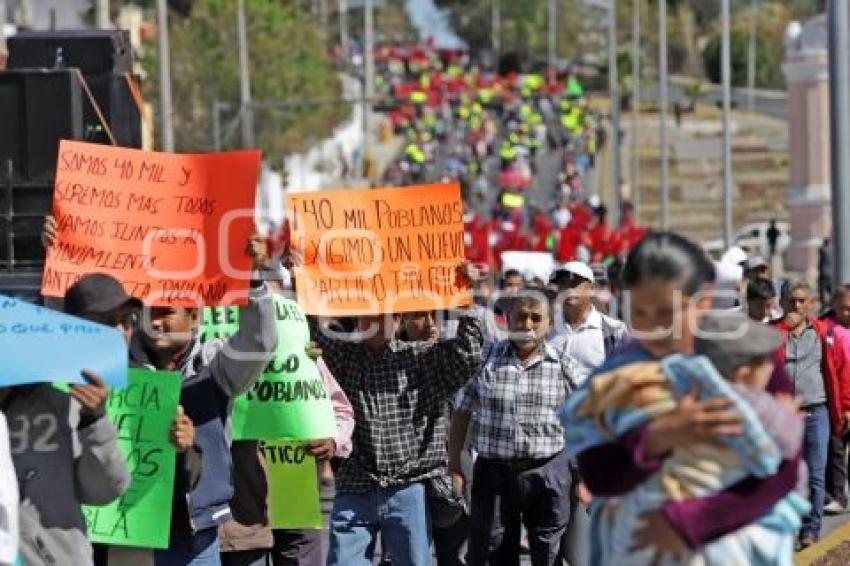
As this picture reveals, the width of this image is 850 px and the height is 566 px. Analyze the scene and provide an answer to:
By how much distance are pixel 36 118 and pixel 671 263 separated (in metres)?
8.19

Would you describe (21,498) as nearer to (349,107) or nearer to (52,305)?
(52,305)

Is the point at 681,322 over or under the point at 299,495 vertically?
over

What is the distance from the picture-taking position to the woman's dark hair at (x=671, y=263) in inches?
240

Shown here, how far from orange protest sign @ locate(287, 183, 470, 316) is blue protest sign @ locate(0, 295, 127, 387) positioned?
10.7 ft

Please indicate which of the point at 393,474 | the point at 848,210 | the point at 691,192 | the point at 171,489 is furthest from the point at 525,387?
the point at 691,192

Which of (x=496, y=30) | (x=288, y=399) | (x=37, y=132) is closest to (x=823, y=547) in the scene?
(x=288, y=399)

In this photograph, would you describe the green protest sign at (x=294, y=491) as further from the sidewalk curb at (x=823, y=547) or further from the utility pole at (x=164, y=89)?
the utility pole at (x=164, y=89)

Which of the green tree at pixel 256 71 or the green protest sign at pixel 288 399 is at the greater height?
the green tree at pixel 256 71

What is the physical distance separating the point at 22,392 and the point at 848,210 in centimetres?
1393

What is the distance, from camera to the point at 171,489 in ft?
27.0

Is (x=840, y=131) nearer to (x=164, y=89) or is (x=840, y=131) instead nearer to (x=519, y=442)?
(x=519, y=442)

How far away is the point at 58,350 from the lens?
7.12m

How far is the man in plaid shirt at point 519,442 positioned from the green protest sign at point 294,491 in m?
0.61

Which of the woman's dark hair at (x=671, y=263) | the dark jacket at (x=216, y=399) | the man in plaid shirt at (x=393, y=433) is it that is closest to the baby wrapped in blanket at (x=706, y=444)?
the woman's dark hair at (x=671, y=263)
